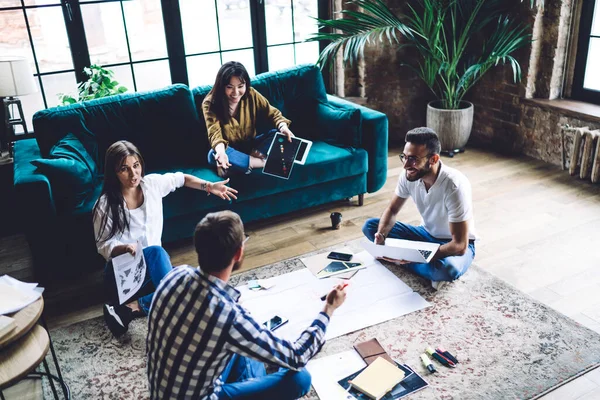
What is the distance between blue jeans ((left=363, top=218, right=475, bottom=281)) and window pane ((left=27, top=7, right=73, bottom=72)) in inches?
99.6

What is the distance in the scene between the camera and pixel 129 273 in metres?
2.31

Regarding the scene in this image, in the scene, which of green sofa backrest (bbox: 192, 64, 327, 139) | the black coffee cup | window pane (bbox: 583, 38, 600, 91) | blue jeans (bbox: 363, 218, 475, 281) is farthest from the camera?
window pane (bbox: 583, 38, 600, 91)

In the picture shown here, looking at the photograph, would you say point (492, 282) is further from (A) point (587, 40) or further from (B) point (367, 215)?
(A) point (587, 40)

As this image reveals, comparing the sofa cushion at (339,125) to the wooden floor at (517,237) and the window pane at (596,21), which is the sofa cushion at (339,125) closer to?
the wooden floor at (517,237)

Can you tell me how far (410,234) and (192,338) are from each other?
1.65 m

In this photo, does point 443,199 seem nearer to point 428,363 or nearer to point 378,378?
point 428,363

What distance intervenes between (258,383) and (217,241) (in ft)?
1.75

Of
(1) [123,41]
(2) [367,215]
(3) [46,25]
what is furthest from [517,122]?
(3) [46,25]

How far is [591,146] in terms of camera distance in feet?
12.4

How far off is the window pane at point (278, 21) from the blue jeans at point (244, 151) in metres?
1.31

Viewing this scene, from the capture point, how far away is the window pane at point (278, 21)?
14.1 feet

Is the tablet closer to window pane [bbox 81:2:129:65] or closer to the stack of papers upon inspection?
window pane [bbox 81:2:129:65]

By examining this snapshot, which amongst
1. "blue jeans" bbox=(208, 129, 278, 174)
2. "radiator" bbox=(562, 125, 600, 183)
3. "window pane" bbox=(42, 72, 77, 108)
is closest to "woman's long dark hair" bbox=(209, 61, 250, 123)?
"blue jeans" bbox=(208, 129, 278, 174)

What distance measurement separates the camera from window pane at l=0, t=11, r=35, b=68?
3514mm
